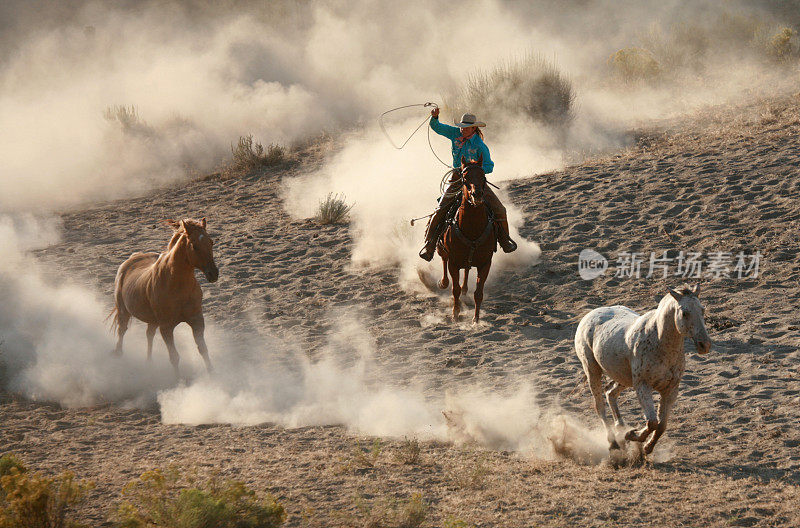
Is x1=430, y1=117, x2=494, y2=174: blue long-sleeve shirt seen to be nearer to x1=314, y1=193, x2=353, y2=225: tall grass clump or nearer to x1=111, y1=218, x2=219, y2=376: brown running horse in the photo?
x1=111, y1=218, x2=219, y2=376: brown running horse

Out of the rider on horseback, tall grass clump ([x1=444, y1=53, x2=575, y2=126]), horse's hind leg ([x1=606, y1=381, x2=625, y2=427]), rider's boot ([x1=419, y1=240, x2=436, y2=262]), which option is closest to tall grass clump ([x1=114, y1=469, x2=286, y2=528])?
horse's hind leg ([x1=606, y1=381, x2=625, y2=427])

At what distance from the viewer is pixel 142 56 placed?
33500mm

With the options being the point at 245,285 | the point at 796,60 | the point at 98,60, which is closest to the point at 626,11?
the point at 796,60

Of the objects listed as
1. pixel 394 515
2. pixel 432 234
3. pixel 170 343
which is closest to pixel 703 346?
pixel 394 515

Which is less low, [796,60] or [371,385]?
[796,60]

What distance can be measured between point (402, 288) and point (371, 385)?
3.36 meters

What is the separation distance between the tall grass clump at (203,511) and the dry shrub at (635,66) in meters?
19.8

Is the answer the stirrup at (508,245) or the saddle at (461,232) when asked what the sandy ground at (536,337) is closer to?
the stirrup at (508,245)

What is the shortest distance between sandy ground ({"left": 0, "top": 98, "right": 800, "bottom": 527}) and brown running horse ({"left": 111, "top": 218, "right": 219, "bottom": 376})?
3.77ft

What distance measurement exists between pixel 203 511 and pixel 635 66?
67.8ft

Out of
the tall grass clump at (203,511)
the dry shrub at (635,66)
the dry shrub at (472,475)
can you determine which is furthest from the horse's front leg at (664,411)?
the dry shrub at (635,66)

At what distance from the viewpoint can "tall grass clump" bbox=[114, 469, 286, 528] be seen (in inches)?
200

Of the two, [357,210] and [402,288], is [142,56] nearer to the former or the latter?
[357,210]

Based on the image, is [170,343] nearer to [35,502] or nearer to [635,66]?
[35,502]
